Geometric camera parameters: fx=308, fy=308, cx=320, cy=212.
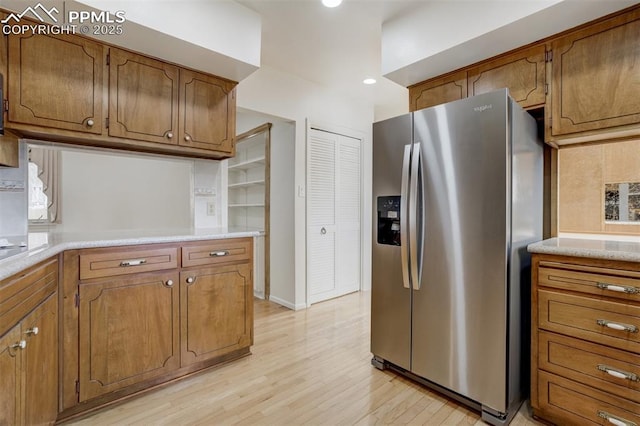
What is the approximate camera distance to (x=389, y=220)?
2.10m

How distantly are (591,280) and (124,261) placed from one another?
2.47 meters

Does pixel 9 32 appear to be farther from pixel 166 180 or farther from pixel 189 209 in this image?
pixel 189 209

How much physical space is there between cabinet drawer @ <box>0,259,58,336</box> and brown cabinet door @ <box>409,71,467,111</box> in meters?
2.64

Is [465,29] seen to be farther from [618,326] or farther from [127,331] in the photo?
[127,331]

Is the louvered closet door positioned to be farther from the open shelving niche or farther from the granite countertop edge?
the granite countertop edge

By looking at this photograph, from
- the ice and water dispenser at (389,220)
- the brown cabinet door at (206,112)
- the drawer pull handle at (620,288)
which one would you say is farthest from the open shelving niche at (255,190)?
the drawer pull handle at (620,288)

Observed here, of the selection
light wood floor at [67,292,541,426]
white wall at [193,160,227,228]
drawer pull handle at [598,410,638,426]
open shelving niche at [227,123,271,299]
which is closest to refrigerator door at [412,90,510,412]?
light wood floor at [67,292,541,426]

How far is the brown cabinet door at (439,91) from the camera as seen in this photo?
7.54ft

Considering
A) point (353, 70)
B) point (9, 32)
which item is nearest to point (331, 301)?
point (353, 70)

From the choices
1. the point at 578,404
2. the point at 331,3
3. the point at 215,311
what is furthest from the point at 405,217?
the point at 331,3

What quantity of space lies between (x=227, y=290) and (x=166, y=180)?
112 centimetres

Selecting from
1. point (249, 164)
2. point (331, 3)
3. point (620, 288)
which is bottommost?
point (620, 288)

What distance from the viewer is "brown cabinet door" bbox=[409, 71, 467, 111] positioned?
2297mm

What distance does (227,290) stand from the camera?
2221 mm
